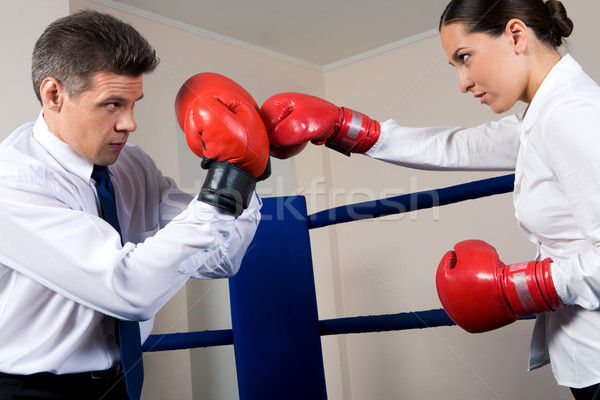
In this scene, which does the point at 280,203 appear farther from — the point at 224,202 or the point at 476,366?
the point at 476,366

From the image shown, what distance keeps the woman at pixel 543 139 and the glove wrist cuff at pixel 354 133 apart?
0.05 metres

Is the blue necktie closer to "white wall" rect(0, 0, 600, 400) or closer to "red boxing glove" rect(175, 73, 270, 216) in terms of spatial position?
"red boxing glove" rect(175, 73, 270, 216)

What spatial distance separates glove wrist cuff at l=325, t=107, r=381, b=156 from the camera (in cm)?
170

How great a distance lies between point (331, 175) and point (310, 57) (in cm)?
107

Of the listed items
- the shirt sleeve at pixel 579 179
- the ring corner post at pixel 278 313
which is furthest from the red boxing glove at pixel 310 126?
the shirt sleeve at pixel 579 179

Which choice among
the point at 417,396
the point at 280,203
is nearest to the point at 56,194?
the point at 280,203

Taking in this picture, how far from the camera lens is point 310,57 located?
15.9 ft

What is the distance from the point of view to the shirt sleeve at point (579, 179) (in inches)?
41.7

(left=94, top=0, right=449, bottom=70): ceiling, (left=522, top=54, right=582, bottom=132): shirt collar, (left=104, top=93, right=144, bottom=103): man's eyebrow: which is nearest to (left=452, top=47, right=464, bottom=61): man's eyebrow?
(left=522, top=54, right=582, bottom=132): shirt collar

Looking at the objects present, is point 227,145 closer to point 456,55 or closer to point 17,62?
point 456,55

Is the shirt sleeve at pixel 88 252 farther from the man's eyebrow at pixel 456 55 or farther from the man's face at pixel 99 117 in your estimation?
the man's eyebrow at pixel 456 55

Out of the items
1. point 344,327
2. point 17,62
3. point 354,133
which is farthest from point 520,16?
point 17,62

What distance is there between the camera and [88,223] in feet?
3.87

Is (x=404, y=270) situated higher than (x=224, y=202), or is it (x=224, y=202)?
(x=224, y=202)
